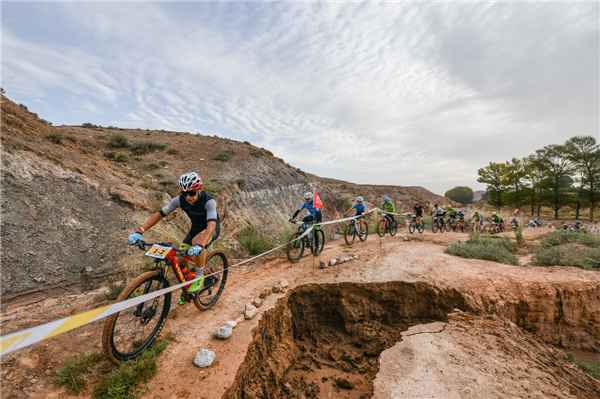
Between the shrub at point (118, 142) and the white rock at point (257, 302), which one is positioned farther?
the shrub at point (118, 142)

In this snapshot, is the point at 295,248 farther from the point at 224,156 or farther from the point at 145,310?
the point at 224,156

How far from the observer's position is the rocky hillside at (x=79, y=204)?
18.1 ft

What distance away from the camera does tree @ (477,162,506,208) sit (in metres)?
38.7

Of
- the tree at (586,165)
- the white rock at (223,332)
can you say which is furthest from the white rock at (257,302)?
the tree at (586,165)

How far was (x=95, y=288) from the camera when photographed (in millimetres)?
5539

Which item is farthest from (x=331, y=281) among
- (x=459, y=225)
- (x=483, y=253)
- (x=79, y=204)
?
(x=459, y=225)

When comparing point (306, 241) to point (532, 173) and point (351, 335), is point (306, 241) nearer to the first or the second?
point (351, 335)

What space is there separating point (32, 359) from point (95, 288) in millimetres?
2691

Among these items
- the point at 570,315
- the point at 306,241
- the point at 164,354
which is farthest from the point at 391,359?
the point at 570,315

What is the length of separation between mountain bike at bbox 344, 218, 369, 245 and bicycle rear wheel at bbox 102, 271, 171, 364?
7.79 m

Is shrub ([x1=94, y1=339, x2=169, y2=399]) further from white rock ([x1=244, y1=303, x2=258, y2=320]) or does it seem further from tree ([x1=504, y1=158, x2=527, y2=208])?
tree ([x1=504, y1=158, x2=527, y2=208])

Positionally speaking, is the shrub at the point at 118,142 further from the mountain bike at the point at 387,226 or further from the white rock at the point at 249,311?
the mountain bike at the point at 387,226

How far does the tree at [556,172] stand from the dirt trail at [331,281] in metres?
35.2

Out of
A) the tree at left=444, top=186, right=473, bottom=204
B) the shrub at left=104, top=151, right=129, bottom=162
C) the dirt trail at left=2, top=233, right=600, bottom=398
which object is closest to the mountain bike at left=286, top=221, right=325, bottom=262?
the dirt trail at left=2, top=233, right=600, bottom=398
